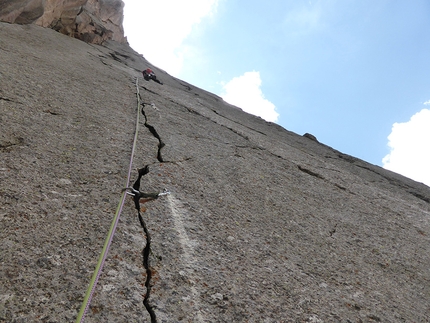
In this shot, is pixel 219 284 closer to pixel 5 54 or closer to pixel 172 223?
pixel 172 223

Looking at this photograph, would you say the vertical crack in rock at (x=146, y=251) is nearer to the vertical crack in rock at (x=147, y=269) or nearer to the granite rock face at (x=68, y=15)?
the vertical crack in rock at (x=147, y=269)

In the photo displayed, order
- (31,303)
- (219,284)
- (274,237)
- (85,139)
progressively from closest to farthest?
(31,303) < (219,284) < (274,237) < (85,139)

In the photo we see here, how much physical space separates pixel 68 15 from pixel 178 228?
8486 mm

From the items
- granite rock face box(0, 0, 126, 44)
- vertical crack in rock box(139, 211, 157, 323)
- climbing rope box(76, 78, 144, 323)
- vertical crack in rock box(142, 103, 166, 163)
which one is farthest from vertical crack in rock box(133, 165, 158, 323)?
granite rock face box(0, 0, 126, 44)

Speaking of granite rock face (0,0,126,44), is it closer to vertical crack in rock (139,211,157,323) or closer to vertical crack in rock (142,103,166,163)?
vertical crack in rock (142,103,166,163)

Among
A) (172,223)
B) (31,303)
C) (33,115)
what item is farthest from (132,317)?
(33,115)

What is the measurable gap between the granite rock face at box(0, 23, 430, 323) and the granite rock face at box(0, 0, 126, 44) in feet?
7.84

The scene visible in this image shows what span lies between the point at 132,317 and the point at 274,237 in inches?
52.5

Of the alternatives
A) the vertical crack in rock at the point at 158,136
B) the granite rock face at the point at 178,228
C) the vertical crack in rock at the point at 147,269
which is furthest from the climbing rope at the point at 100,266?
the vertical crack in rock at the point at 158,136

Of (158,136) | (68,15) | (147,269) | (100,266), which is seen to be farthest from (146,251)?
(68,15)

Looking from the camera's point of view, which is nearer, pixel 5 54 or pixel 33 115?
pixel 33 115

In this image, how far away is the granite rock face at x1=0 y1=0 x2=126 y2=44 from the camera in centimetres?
608

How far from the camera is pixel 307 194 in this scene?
3.55 metres

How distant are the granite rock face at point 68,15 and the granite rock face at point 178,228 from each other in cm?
239
